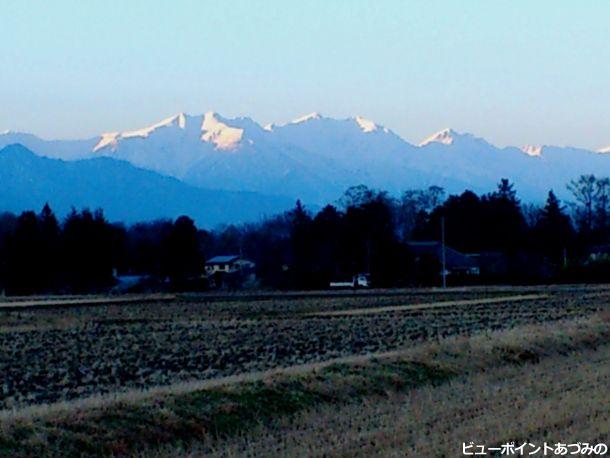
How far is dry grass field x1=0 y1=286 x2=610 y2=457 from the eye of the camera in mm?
11516

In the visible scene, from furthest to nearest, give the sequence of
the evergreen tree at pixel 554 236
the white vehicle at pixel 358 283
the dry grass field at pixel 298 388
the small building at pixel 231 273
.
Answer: the evergreen tree at pixel 554 236
the small building at pixel 231 273
the white vehicle at pixel 358 283
the dry grass field at pixel 298 388

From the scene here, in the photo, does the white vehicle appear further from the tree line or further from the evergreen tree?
the evergreen tree

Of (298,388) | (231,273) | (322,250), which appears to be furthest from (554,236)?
(298,388)

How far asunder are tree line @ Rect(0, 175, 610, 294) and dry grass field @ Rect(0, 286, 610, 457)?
44.5 metres

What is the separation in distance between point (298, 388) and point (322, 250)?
73015mm

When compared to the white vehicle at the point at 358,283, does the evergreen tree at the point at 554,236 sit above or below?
above

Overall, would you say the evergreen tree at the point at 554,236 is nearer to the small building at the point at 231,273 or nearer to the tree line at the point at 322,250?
the tree line at the point at 322,250

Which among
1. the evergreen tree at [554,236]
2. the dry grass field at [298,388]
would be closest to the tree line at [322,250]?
the evergreen tree at [554,236]

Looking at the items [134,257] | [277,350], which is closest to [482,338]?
[277,350]

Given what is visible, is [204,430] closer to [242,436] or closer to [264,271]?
[242,436]

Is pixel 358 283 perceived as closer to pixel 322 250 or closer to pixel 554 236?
pixel 322 250

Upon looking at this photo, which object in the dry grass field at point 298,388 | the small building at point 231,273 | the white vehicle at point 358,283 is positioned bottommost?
the dry grass field at point 298,388

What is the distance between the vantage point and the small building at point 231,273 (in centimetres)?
9031

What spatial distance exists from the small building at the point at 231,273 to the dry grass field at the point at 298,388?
178 feet
